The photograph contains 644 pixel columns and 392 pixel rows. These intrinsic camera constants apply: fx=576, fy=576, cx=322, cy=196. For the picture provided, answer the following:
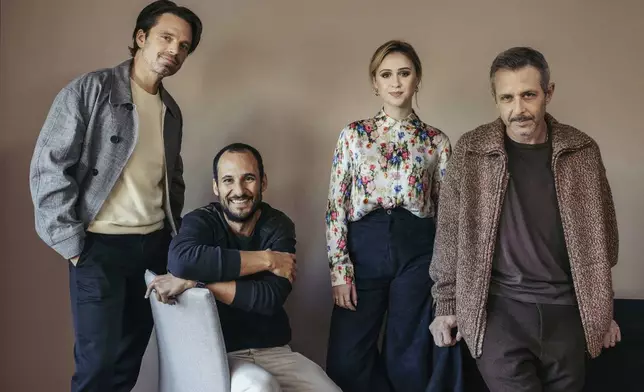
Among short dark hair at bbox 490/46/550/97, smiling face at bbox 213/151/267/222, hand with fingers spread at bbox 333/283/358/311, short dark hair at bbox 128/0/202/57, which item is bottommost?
hand with fingers spread at bbox 333/283/358/311

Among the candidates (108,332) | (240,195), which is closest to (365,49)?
(240,195)

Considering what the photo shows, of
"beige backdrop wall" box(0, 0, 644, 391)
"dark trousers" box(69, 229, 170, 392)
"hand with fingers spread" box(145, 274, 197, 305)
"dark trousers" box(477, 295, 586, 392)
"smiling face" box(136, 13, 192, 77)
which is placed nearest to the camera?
"dark trousers" box(477, 295, 586, 392)

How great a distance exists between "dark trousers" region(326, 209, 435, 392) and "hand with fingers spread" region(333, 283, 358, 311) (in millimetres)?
20

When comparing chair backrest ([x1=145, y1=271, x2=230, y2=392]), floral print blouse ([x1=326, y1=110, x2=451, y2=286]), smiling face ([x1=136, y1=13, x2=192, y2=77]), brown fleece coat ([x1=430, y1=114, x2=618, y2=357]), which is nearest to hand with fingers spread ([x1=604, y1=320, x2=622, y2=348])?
brown fleece coat ([x1=430, y1=114, x2=618, y2=357])

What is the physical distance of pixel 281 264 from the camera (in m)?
1.87

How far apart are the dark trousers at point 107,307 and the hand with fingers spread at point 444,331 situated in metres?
0.99

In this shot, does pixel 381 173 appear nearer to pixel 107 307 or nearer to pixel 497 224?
pixel 497 224

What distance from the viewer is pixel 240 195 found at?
6.23 ft

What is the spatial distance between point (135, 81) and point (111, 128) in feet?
0.76

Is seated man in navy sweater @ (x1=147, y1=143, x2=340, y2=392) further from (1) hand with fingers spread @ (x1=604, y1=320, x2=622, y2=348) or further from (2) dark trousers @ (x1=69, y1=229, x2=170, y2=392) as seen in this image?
(1) hand with fingers spread @ (x1=604, y1=320, x2=622, y2=348)

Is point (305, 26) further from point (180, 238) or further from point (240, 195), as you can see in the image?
point (180, 238)

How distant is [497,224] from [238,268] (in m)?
0.79

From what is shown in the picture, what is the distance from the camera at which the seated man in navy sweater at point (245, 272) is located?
1.76 m

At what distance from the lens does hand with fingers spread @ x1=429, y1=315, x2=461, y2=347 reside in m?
1.80
